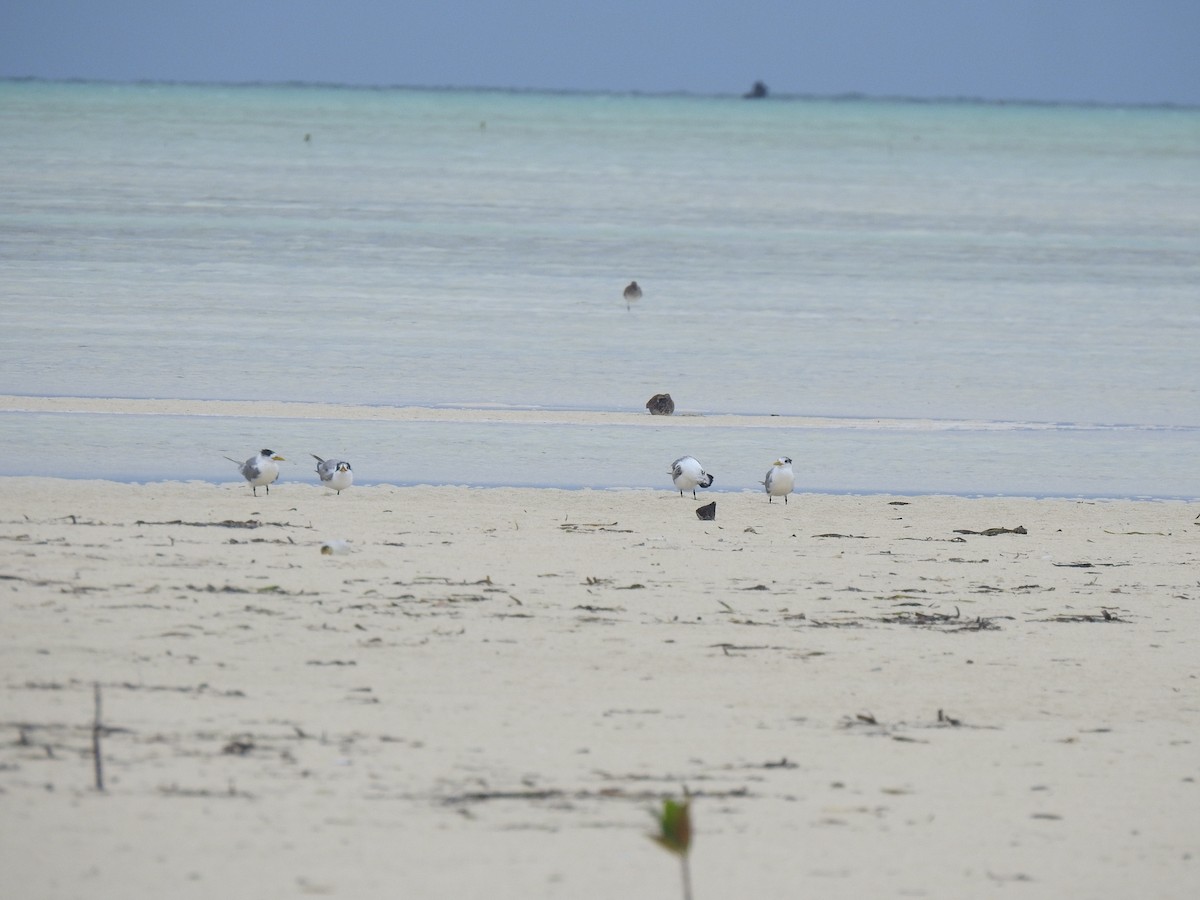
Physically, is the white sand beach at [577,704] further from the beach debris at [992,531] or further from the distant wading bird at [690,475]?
the distant wading bird at [690,475]

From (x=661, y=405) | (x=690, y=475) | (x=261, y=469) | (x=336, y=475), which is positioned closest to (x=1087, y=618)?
(x=690, y=475)

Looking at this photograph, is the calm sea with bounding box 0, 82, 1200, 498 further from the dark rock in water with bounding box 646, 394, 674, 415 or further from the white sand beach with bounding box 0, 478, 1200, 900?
the white sand beach with bounding box 0, 478, 1200, 900

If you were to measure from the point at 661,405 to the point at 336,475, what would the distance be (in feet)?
14.7

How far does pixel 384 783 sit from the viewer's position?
18.1 ft

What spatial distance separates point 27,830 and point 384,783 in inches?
43.9

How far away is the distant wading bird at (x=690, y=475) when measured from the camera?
11102 mm

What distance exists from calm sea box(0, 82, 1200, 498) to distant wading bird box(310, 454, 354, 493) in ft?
2.94

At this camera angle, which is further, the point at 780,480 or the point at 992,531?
the point at 780,480

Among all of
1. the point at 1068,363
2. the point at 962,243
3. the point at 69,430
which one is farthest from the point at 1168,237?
the point at 69,430

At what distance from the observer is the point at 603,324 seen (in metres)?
20.7

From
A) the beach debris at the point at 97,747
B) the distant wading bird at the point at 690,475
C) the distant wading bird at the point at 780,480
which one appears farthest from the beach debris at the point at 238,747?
the distant wading bird at the point at 780,480

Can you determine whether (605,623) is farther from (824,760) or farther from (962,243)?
(962,243)

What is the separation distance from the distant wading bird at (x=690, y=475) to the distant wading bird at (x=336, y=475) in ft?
6.85

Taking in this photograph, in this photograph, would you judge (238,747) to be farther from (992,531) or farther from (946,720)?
(992,531)
